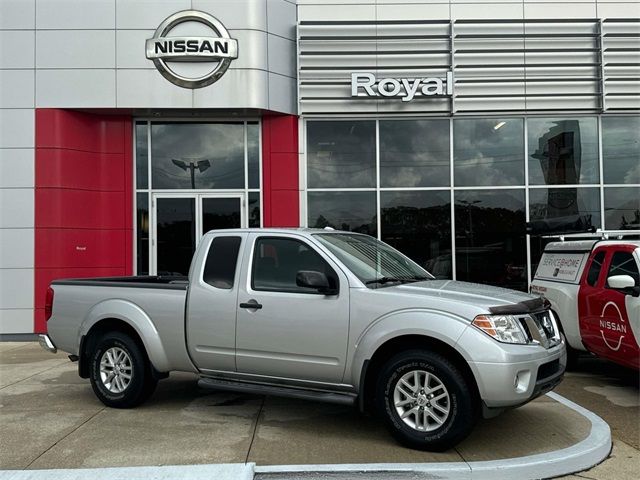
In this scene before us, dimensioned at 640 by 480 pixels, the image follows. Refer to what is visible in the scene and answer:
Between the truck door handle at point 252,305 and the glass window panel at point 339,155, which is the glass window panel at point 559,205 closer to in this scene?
the glass window panel at point 339,155

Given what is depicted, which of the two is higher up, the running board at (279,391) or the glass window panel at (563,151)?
the glass window panel at (563,151)

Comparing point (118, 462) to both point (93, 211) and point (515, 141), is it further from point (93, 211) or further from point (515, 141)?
point (515, 141)

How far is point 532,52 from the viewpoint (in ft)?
41.8

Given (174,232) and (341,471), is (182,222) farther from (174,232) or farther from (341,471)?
(341,471)

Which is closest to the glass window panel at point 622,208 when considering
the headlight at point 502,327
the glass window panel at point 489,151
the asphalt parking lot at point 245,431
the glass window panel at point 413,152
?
the glass window panel at point 489,151

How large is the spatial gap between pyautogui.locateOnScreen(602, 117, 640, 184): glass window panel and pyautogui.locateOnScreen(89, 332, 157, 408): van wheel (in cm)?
1126

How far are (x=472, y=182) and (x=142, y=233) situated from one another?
754cm

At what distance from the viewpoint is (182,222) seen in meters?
13.1

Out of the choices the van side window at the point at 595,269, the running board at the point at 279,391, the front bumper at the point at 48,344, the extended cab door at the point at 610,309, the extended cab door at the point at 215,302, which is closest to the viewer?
the running board at the point at 279,391

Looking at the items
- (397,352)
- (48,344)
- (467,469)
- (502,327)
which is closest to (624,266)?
(502,327)

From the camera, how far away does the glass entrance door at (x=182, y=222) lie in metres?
13.1

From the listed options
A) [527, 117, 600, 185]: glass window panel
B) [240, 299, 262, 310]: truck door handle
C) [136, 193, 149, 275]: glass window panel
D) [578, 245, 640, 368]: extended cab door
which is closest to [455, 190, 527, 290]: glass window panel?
[527, 117, 600, 185]: glass window panel

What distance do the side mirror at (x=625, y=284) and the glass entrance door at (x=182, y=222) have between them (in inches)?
325

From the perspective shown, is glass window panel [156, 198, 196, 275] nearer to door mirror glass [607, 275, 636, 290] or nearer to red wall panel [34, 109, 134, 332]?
red wall panel [34, 109, 134, 332]
